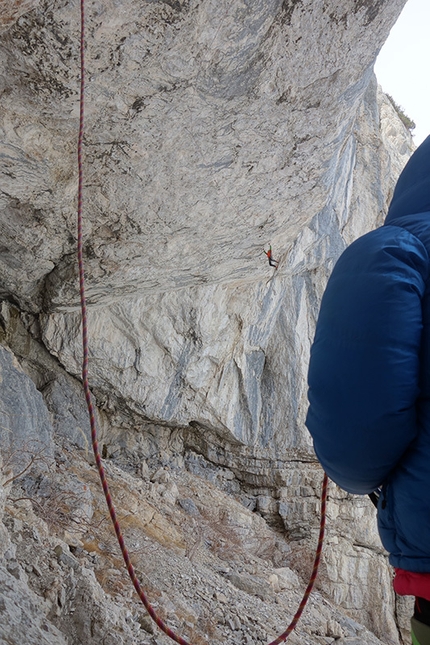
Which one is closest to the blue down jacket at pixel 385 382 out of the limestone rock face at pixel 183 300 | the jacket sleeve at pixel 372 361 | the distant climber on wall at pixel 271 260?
the jacket sleeve at pixel 372 361

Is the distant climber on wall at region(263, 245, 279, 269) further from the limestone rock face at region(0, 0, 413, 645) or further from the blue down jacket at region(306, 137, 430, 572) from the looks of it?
the blue down jacket at region(306, 137, 430, 572)

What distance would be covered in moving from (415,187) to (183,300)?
6.87m

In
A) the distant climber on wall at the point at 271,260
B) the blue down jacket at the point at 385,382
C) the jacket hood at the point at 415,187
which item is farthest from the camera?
the distant climber on wall at the point at 271,260

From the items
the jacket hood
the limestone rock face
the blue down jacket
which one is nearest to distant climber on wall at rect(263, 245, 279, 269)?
the limestone rock face

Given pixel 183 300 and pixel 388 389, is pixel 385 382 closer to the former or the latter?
pixel 388 389

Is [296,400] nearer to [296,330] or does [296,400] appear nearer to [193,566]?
[296,330]

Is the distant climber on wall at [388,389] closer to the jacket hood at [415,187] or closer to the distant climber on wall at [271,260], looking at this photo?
the jacket hood at [415,187]

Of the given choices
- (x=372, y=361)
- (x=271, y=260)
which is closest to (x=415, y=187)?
(x=372, y=361)

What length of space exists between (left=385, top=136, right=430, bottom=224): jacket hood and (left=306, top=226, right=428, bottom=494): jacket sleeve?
5.3 inches

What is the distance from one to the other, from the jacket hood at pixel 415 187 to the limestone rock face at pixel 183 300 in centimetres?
241

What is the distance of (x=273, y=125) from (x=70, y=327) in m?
4.53

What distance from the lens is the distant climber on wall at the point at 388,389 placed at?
1.25 metres

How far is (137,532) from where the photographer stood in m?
6.11

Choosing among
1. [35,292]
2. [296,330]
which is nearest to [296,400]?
[296,330]
